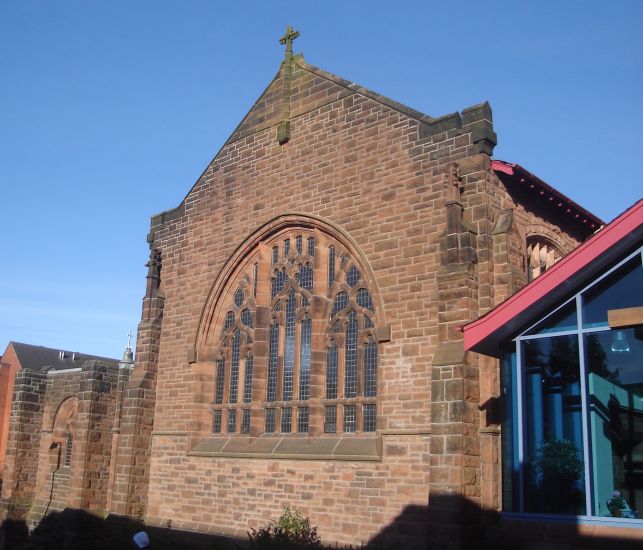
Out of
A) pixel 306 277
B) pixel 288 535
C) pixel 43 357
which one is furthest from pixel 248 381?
pixel 43 357

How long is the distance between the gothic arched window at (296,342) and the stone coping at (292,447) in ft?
0.84

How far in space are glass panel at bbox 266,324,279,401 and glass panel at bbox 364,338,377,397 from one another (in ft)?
9.72

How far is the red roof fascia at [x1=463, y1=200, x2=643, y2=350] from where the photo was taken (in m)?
9.70

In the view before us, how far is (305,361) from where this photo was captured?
17219 millimetres

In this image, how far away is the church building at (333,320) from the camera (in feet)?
45.3

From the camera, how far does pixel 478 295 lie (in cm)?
1397

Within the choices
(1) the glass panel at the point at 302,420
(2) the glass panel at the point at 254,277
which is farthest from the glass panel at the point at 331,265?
(1) the glass panel at the point at 302,420

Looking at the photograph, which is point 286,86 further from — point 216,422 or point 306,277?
point 216,422

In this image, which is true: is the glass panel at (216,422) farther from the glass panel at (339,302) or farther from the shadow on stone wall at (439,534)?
the glass panel at (339,302)

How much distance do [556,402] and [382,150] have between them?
7.16 metres

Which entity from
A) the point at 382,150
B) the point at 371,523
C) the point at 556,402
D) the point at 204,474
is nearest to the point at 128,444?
the point at 204,474

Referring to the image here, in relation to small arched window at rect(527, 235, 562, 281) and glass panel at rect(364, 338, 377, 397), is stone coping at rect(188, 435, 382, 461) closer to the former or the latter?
glass panel at rect(364, 338, 377, 397)

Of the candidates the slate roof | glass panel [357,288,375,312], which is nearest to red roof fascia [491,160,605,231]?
glass panel [357,288,375,312]

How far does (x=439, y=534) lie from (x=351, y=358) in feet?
14.8
